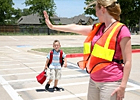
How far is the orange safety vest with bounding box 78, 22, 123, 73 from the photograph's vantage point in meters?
2.52

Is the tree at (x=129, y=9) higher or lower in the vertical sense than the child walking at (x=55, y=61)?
higher

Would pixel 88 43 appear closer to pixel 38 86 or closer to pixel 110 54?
pixel 110 54

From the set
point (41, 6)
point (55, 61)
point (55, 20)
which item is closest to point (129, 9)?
point (55, 61)

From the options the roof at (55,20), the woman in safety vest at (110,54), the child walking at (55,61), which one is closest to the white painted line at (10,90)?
the child walking at (55,61)

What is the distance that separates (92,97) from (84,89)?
3706 millimetres

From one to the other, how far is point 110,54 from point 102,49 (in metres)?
0.11

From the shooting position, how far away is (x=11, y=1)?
5666cm

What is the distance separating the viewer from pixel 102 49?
2.57 metres

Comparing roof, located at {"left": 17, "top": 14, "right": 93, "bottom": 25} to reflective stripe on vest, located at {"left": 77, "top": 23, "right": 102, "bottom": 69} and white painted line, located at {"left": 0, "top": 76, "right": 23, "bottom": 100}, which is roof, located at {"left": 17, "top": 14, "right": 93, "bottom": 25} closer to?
white painted line, located at {"left": 0, "top": 76, "right": 23, "bottom": 100}

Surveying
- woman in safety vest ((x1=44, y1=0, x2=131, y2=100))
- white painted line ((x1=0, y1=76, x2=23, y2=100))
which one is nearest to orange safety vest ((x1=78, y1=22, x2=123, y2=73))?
woman in safety vest ((x1=44, y1=0, x2=131, y2=100))

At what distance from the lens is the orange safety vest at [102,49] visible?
2.52 metres

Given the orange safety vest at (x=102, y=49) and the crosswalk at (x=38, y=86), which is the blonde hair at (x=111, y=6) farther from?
the crosswalk at (x=38, y=86)

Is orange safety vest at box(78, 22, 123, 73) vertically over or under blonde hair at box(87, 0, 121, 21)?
under

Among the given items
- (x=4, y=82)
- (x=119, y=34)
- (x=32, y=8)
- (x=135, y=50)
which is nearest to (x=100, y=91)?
(x=119, y=34)
